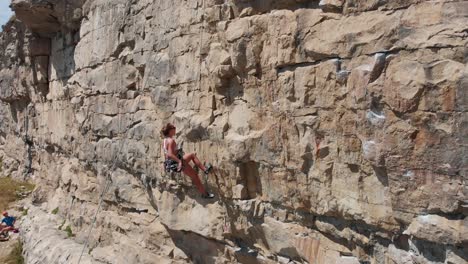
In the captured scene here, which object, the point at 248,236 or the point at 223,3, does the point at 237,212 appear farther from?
the point at 223,3

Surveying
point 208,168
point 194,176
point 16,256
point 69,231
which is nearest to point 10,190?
point 16,256

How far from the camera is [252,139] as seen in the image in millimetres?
7285

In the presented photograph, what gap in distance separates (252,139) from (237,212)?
4.33 ft

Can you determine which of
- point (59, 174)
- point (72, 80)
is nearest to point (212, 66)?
point (72, 80)

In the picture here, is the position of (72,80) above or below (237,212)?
above

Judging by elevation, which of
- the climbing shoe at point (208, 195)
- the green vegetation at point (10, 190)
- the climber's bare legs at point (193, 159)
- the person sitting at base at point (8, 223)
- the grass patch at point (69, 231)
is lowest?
the person sitting at base at point (8, 223)

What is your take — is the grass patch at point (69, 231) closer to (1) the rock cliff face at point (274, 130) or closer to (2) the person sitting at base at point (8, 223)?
(1) the rock cliff face at point (274, 130)

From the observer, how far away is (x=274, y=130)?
695 cm

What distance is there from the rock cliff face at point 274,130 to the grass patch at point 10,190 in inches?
268

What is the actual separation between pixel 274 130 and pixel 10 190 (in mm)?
16550

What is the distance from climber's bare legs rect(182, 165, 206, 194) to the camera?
8.40 m

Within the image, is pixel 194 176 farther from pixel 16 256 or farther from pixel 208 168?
pixel 16 256

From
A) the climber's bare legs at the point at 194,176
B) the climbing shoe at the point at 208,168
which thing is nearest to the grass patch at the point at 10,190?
the climber's bare legs at the point at 194,176

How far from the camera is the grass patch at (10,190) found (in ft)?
64.3
